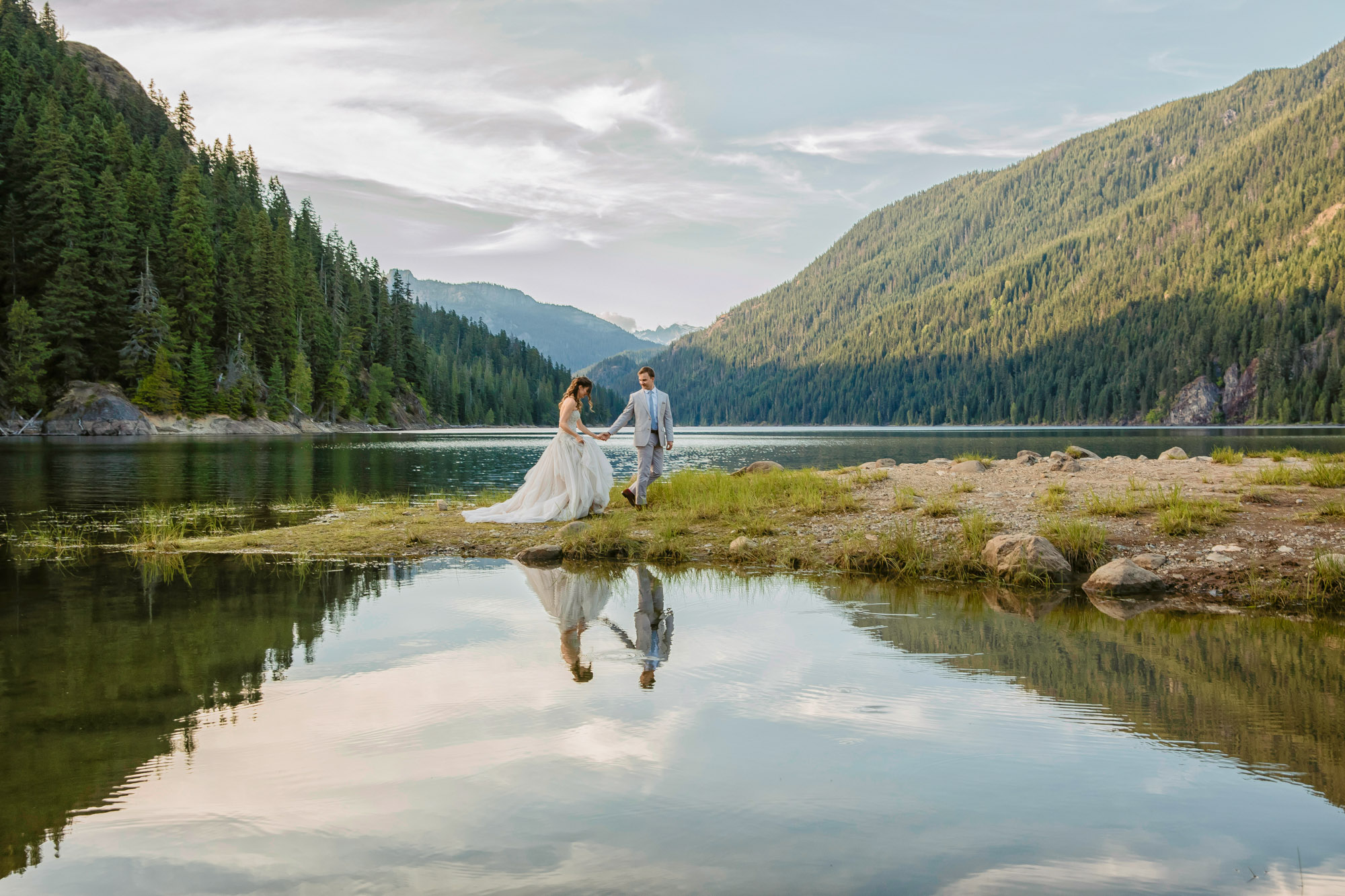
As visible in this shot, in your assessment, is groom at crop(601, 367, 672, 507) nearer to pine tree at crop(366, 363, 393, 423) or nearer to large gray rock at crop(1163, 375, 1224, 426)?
pine tree at crop(366, 363, 393, 423)

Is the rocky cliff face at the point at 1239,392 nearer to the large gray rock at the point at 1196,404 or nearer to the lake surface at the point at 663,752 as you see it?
the large gray rock at the point at 1196,404

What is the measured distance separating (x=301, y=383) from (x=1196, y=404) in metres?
156

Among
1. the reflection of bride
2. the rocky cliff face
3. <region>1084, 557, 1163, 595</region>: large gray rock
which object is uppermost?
the rocky cliff face

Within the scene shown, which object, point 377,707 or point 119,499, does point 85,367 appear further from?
point 377,707

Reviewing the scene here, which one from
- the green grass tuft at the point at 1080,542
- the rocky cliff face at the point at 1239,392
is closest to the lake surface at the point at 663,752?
the green grass tuft at the point at 1080,542

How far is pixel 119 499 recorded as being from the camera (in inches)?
834

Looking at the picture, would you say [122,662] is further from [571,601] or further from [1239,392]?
[1239,392]

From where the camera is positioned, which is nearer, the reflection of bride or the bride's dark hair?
the reflection of bride

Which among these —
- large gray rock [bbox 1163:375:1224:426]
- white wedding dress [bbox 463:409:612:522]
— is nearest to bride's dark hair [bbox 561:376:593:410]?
white wedding dress [bbox 463:409:612:522]

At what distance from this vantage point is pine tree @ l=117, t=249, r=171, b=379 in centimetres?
6762

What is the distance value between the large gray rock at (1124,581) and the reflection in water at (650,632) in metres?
5.72

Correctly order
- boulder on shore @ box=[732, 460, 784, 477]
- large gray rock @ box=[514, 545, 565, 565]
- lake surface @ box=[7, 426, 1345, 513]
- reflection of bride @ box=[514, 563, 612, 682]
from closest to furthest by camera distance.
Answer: reflection of bride @ box=[514, 563, 612, 682] < large gray rock @ box=[514, 545, 565, 565] < boulder on shore @ box=[732, 460, 784, 477] < lake surface @ box=[7, 426, 1345, 513]

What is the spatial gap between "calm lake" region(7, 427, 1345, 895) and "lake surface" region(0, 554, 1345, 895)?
0.07ft

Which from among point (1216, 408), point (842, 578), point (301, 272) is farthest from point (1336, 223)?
point (842, 578)
